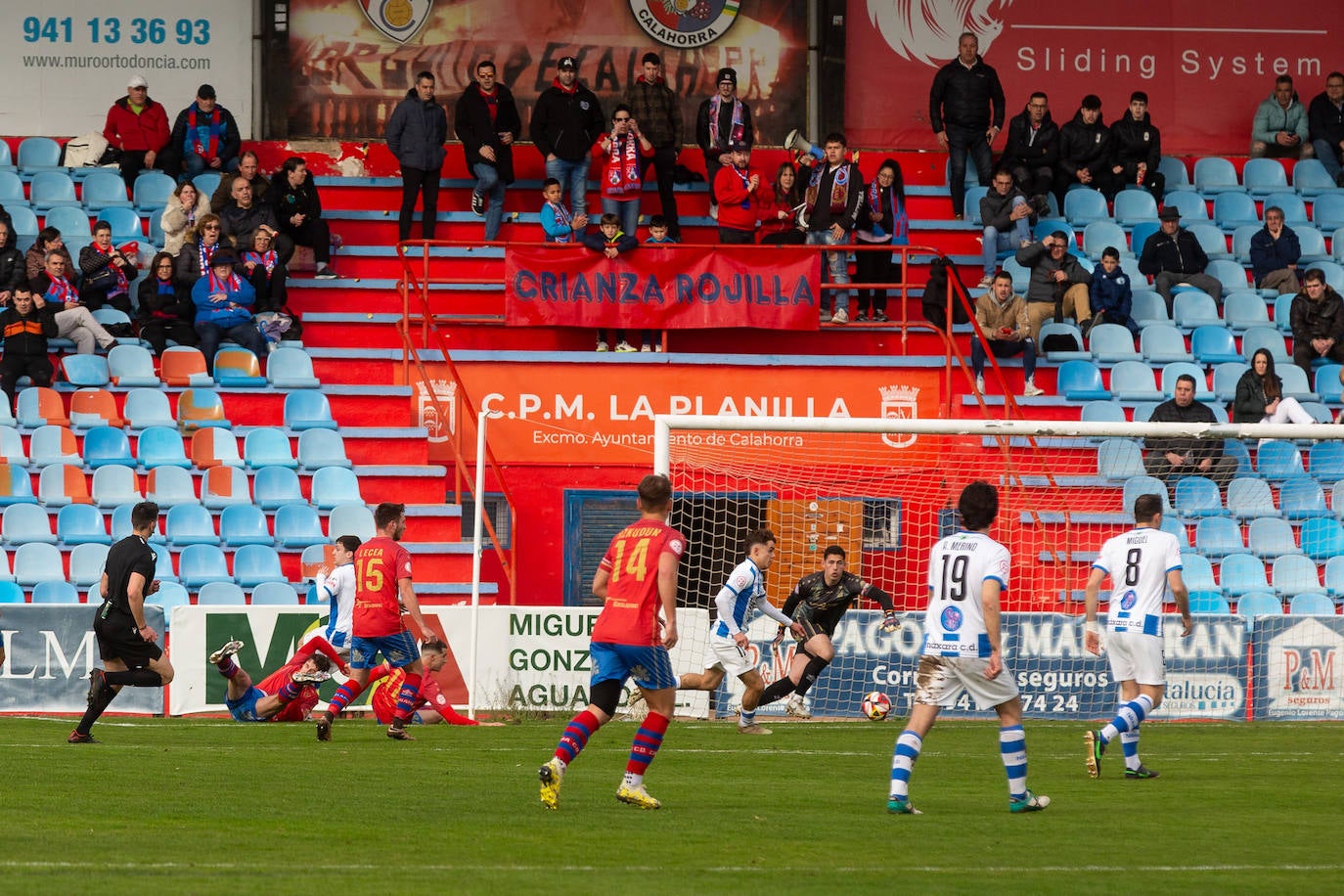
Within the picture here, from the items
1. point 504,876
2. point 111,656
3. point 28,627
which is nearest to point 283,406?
point 28,627

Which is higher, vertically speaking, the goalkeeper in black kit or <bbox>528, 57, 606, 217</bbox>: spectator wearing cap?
<bbox>528, 57, 606, 217</bbox>: spectator wearing cap

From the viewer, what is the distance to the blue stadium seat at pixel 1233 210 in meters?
24.8

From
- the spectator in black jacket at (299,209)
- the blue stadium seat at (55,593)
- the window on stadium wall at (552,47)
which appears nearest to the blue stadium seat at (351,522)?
the blue stadium seat at (55,593)

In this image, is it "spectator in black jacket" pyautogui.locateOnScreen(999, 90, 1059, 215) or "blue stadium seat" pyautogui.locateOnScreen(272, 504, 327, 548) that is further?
"spectator in black jacket" pyautogui.locateOnScreen(999, 90, 1059, 215)

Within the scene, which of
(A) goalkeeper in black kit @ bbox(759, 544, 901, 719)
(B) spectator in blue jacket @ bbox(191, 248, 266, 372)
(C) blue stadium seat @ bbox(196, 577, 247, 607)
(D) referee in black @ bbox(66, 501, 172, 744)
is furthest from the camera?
(B) spectator in blue jacket @ bbox(191, 248, 266, 372)

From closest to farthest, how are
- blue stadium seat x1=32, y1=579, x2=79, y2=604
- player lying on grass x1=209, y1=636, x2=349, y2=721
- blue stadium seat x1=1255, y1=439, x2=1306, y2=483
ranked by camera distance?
player lying on grass x1=209, y1=636, x2=349, y2=721
blue stadium seat x1=32, y1=579, x2=79, y2=604
blue stadium seat x1=1255, y1=439, x2=1306, y2=483

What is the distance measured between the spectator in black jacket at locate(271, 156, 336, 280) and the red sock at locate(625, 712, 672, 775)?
550 inches

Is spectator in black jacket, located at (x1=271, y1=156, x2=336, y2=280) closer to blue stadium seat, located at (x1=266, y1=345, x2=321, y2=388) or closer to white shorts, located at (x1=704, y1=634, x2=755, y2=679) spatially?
blue stadium seat, located at (x1=266, y1=345, x2=321, y2=388)

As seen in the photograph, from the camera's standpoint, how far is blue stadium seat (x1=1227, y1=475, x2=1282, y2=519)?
800 inches

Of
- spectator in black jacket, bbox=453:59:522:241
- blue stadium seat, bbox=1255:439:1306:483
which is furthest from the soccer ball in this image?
spectator in black jacket, bbox=453:59:522:241

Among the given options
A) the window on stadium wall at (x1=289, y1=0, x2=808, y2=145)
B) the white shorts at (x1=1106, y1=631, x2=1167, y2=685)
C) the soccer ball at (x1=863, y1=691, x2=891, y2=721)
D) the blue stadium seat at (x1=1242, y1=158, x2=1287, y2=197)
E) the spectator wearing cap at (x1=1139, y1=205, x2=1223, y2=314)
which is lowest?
the soccer ball at (x1=863, y1=691, x2=891, y2=721)

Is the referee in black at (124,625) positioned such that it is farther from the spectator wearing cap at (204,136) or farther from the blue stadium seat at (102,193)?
the spectator wearing cap at (204,136)

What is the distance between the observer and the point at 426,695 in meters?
15.8

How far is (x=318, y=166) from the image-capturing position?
24578 mm
